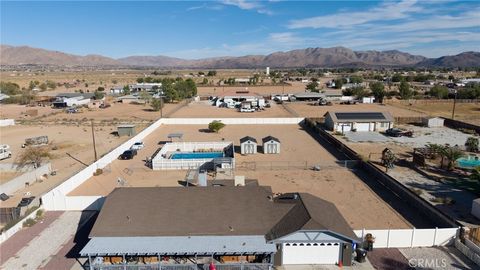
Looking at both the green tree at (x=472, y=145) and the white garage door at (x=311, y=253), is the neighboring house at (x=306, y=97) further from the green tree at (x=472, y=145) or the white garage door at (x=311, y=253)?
the white garage door at (x=311, y=253)

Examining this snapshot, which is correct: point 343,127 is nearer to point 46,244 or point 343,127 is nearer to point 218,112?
point 218,112

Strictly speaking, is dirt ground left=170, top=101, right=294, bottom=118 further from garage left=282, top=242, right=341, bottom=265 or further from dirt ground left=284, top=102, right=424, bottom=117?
garage left=282, top=242, right=341, bottom=265

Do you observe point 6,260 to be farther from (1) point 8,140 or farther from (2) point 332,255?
(1) point 8,140

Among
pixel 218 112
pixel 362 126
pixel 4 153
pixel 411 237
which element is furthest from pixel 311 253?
pixel 218 112

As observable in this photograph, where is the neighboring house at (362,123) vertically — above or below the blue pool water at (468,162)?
Result: above

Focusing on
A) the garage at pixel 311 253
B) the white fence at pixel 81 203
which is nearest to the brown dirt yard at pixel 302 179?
the white fence at pixel 81 203

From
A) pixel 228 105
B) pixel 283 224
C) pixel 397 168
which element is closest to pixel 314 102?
pixel 228 105

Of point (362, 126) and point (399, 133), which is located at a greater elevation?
point (362, 126)
